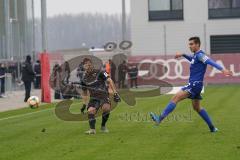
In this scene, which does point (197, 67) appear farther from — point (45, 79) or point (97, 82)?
point (45, 79)

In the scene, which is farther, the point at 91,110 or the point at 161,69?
the point at 161,69

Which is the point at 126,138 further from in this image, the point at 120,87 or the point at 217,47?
the point at 217,47

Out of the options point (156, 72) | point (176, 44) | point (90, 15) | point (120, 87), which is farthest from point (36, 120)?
point (90, 15)

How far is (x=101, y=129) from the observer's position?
55.2ft

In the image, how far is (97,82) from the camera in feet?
53.2

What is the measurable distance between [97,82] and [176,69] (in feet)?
107

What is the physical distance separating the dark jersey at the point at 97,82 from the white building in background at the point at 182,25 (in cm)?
4035

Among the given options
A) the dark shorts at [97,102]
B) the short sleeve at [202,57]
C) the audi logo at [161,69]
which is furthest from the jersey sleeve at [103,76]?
the audi logo at [161,69]

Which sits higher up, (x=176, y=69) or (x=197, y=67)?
(x=197, y=67)

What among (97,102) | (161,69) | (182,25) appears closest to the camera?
(97,102)

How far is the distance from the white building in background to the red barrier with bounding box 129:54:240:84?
272 inches

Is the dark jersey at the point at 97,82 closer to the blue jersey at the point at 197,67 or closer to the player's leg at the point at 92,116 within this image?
the player's leg at the point at 92,116

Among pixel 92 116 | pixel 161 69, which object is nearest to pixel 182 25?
pixel 161 69

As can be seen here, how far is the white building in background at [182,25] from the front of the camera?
56.8 metres
